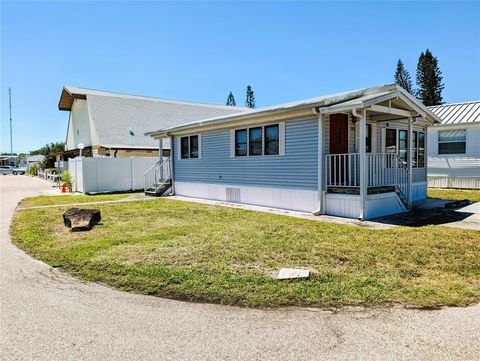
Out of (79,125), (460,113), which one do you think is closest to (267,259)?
(460,113)

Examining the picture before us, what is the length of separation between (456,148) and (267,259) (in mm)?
15189

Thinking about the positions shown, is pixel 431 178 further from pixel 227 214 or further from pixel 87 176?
pixel 87 176

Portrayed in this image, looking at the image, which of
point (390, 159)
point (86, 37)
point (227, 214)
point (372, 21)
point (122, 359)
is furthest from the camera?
point (86, 37)

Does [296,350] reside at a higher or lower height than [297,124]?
lower

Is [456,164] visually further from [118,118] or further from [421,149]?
[118,118]

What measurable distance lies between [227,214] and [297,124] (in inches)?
130

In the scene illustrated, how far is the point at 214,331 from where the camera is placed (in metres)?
3.18

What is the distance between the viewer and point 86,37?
15.1 m

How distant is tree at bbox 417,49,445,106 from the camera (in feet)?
123

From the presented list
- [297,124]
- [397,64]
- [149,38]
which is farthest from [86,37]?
[397,64]

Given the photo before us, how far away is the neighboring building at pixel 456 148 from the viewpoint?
15.8 m

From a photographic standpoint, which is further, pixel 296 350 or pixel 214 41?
pixel 214 41

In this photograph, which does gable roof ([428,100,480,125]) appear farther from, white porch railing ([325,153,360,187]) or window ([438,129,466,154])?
white porch railing ([325,153,360,187])

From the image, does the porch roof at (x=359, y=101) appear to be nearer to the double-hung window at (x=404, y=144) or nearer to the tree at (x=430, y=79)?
the double-hung window at (x=404, y=144)
